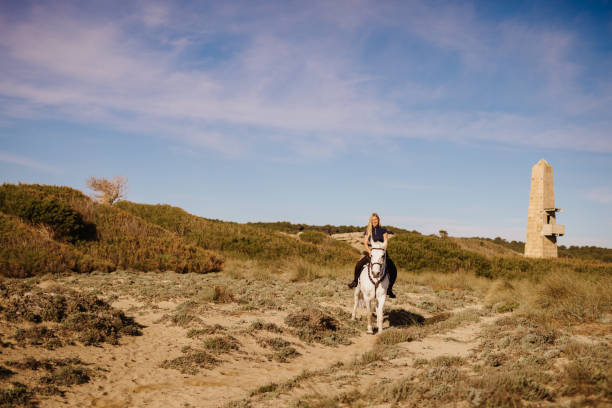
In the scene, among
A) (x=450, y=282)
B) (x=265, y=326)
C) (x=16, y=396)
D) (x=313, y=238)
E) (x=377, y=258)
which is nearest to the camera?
(x=16, y=396)

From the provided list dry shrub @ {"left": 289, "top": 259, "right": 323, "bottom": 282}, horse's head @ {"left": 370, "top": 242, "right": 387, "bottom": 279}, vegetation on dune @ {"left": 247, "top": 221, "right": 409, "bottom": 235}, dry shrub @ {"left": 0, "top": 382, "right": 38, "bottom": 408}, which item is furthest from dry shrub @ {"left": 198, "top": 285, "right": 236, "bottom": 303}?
vegetation on dune @ {"left": 247, "top": 221, "right": 409, "bottom": 235}

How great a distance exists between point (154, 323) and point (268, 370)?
377 cm

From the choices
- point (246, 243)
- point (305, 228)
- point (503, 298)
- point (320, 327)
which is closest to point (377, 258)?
point (320, 327)

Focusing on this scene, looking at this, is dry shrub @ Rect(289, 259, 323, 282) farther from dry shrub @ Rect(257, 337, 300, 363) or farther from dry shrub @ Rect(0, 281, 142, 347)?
dry shrub @ Rect(0, 281, 142, 347)

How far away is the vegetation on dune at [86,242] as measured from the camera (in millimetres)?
14664

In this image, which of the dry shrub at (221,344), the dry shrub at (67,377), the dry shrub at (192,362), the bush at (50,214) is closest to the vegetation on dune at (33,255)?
the bush at (50,214)

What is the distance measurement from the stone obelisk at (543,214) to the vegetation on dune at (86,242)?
940 inches

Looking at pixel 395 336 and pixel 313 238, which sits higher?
pixel 313 238

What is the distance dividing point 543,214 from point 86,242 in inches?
1200

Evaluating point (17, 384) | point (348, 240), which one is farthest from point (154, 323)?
point (348, 240)

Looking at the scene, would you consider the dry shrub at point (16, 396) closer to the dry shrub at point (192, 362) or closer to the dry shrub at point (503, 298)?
the dry shrub at point (192, 362)

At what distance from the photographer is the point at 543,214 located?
93.4ft

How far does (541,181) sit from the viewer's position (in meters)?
28.4

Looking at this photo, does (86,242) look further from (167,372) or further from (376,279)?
(376,279)
